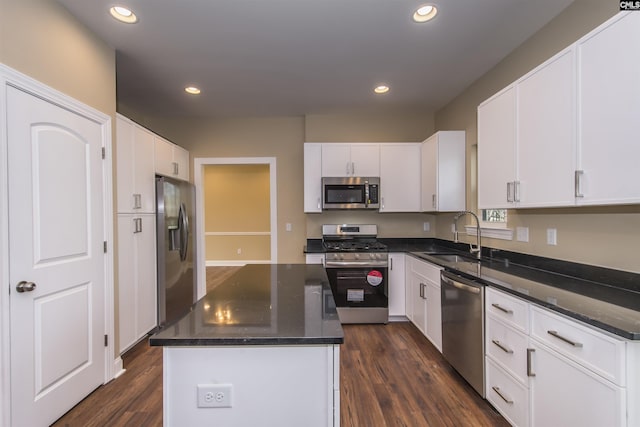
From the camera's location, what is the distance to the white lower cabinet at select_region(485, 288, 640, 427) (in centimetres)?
108

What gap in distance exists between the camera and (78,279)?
1.97 meters

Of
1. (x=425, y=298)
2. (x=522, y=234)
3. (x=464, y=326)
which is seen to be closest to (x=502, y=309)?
(x=464, y=326)

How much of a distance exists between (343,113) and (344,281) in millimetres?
2253

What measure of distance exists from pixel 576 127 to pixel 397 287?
237 centimetres

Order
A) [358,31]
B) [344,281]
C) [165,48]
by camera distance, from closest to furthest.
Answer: [358,31] → [165,48] → [344,281]

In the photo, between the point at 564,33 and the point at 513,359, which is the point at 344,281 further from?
the point at 564,33

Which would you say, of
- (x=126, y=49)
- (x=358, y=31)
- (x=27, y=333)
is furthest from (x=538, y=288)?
(x=126, y=49)

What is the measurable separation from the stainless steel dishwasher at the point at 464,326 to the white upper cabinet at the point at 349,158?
1.74 metres

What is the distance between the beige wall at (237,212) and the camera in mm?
6980

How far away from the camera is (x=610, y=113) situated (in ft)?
4.35

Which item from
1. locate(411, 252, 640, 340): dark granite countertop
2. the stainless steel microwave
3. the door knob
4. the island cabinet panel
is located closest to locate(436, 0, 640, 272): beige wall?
locate(411, 252, 640, 340): dark granite countertop

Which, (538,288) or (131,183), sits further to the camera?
(131,183)

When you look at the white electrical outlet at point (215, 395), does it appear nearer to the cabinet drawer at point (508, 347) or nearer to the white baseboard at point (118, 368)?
the cabinet drawer at point (508, 347)

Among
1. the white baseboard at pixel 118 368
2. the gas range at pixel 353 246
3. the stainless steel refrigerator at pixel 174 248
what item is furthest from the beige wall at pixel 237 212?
the white baseboard at pixel 118 368
